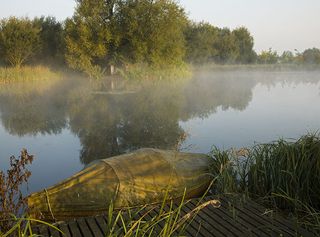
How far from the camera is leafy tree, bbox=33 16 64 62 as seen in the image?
32584mm

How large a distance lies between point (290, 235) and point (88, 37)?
2608 centimetres

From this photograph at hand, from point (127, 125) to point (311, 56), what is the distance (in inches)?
1861

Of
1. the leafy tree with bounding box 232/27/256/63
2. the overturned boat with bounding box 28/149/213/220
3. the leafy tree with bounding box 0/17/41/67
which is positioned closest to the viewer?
the overturned boat with bounding box 28/149/213/220

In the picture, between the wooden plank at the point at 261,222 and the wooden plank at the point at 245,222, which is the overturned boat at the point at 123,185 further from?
the wooden plank at the point at 261,222

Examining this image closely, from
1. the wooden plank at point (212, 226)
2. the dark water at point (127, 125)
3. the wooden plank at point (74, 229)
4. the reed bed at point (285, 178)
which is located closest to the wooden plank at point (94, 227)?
the wooden plank at point (74, 229)

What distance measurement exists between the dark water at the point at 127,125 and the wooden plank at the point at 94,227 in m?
2.22

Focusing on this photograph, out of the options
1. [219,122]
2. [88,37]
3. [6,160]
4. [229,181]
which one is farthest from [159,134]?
[88,37]

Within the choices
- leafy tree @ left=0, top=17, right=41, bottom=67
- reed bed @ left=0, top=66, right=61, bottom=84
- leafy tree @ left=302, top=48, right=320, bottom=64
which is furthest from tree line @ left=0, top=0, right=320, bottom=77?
leafy tree @ left=302, top=48, right=320, bottom=64

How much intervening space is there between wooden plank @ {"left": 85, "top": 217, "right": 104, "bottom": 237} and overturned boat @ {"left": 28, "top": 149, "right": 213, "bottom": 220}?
1.10 ft

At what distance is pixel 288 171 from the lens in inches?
167

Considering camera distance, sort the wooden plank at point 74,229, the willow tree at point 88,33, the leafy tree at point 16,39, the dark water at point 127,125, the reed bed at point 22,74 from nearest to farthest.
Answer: the wooden plank at point 74,229, the dark water at point 127,125, the reed bed at point 22,74, the willow tree at point 88,33, the leafy tree at point 16,39

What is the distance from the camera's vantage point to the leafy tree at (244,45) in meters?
53.2

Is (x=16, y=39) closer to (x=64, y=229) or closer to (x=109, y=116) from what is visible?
(x=109, y=116)

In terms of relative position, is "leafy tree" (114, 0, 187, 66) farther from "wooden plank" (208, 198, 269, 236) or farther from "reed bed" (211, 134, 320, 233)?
"wooden plank" (208, 198, 269, 236)
